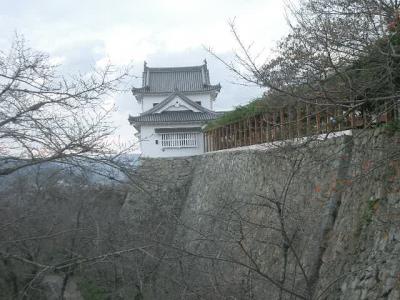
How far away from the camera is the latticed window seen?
26062 millimetres

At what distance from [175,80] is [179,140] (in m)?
8.89

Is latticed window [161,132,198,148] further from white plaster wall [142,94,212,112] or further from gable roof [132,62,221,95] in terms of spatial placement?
gable roof [132,62,221,95]

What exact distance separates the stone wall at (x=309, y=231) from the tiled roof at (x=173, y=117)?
47.4ft

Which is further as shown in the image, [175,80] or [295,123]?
[175,80]

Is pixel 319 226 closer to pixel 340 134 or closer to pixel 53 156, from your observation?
pixel 340 134

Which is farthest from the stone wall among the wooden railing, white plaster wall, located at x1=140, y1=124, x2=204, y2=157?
white plaster wall, located at x1=140, y1=124, x2=204, y2=157

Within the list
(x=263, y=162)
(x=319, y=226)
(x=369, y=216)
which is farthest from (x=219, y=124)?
(x=369, y=216)

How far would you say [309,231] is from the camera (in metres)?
8.89

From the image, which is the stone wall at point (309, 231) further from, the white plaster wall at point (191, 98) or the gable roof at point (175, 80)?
the gable roof at point (175, 80)

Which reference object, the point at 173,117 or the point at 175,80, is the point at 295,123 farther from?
the point at 175,80

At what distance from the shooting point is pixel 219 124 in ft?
67.7

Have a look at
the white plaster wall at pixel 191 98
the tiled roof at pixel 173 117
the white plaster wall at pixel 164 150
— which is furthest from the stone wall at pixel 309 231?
the white plaster wall at pixel 191 98

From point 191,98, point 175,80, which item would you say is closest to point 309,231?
point 191,98

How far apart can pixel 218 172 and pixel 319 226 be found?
1015 cm
